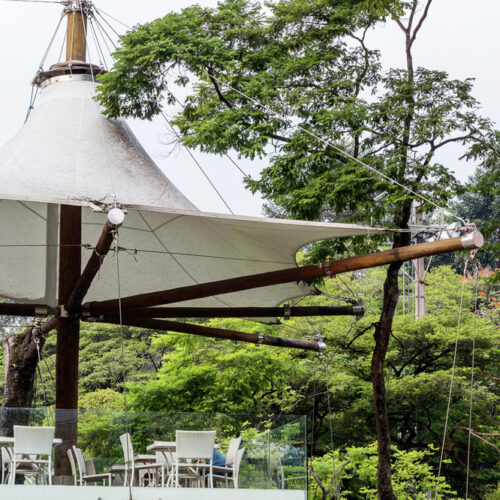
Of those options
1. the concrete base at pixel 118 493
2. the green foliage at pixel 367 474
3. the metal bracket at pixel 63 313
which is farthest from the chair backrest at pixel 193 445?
the green foliage at pixel 367 474

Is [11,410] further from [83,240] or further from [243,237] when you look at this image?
[83,240]

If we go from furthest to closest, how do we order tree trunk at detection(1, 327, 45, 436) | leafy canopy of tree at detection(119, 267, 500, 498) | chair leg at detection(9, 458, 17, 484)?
1. leafy canopy of tree at detection(119, 267, 500, 498)
2. tree trunk at detection(1, 327, 45, 436)
3. chair leg at detection(9, 458, 17, 484)

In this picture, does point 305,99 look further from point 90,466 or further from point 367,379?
point 367,379

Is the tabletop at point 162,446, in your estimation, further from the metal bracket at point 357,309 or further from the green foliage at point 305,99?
the green foliage at point 305,99

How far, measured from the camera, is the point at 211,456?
21.7 ft

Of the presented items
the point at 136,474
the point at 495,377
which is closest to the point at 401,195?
the point at 136,474

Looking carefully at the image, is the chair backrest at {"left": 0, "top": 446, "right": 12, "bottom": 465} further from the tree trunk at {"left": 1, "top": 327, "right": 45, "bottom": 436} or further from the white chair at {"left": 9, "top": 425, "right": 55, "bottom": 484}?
the tree trunk at {"left": 1, "top": 327, "right": 45, "bottom": 436}

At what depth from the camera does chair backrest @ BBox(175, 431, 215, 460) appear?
21.5ft

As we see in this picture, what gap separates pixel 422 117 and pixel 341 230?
16.1 feet

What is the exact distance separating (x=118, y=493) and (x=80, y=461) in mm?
444

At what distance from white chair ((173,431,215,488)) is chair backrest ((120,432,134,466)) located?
38cm

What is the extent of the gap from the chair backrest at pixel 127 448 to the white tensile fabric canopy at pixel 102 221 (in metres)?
2.25

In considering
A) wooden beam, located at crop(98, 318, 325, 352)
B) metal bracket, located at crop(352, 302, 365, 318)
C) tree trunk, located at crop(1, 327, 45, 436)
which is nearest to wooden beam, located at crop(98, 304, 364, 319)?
metal bracket, located at crop(352, 302, 365, 318)

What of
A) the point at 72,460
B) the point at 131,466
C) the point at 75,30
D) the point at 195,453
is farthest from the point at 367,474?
the point at 75,30
